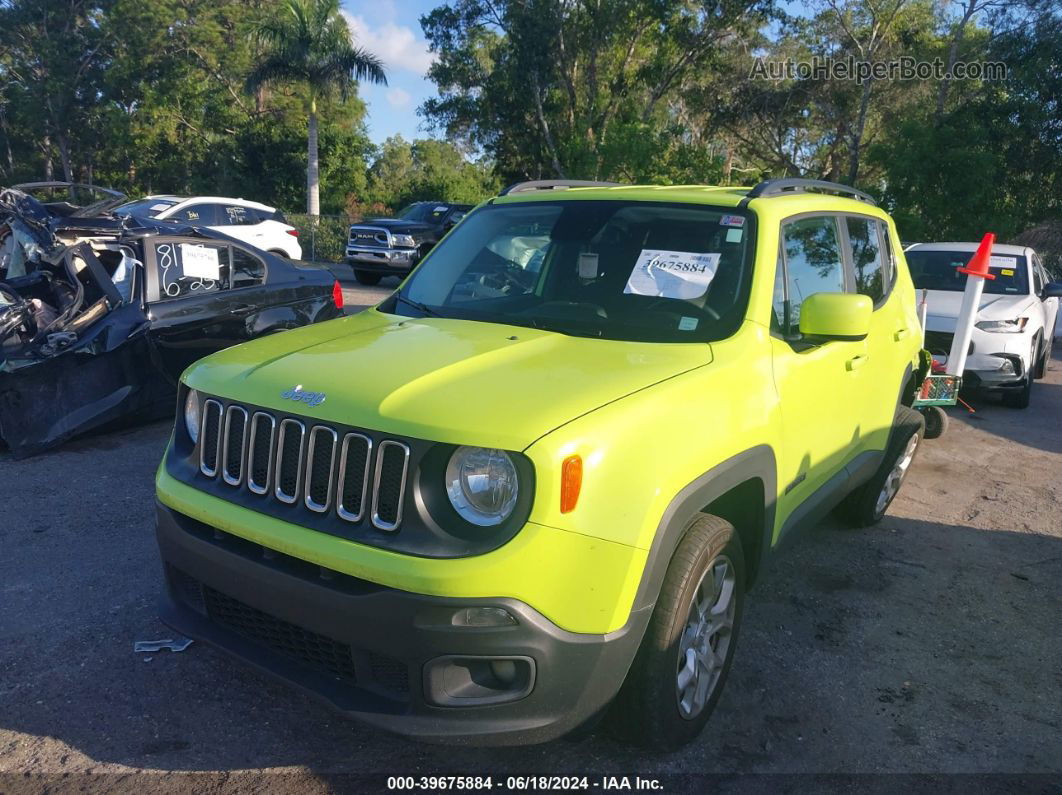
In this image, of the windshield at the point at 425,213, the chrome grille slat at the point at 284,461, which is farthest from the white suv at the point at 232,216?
the chrome grille slat at the point at 284,461

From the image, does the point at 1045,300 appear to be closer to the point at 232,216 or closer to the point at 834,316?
the point at 834,316

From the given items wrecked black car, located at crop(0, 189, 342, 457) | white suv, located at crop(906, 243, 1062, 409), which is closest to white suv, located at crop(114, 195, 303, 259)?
wrecked black car, located at crop(0, 189, 342, 457)

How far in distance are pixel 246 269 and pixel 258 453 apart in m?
4.79

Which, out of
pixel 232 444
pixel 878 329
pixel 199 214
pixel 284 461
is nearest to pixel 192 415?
pixel 232 444

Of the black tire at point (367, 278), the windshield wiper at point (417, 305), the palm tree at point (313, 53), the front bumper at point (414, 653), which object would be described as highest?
the palm tree at point (313, 53)

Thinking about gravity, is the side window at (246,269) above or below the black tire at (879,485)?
above

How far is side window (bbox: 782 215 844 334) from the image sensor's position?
3580 millimetres

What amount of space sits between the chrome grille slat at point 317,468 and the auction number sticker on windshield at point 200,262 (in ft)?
15.5

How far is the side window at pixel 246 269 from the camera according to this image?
23.0 feet

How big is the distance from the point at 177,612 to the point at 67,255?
14.6ft

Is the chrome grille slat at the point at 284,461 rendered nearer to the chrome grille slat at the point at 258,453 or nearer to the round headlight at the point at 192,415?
the chrome grille slat at the point at 258,453

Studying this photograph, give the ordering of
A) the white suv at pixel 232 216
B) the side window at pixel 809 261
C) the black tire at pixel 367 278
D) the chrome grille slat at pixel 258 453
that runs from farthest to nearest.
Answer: the black tire at pixel 367 278 < the white suv at pixel 232 216 < the side window at pixel 809 261 < the chrome grille slat at pixel 258 453

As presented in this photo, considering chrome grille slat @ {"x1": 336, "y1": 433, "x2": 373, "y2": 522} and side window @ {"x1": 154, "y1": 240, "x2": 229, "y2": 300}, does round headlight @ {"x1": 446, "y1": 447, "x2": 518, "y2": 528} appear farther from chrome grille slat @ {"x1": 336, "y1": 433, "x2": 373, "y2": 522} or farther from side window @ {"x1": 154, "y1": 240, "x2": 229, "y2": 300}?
side window @ {"x1": 154, "y1": 240, "x2": 229, "y2": 300}

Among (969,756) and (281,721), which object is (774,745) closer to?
(969,756)
